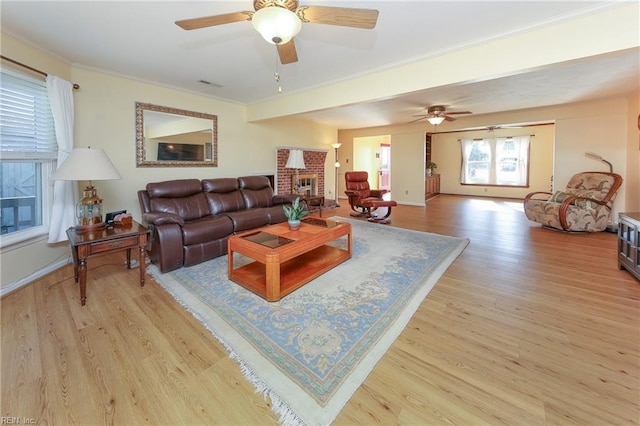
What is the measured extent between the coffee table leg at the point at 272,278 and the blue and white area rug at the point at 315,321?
0.07 metres

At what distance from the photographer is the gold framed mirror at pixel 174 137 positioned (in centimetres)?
385

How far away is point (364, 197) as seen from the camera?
6102 mm

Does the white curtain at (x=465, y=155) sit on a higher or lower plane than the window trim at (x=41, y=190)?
higher

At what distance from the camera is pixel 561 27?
231 centimetres

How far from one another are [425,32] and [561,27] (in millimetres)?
1126

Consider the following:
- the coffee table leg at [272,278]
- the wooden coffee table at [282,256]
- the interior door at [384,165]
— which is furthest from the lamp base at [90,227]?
the interior door at [384,165]

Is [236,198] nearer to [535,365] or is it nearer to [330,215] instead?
[330,215]

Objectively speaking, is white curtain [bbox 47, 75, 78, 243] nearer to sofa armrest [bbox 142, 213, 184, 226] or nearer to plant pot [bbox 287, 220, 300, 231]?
sofa armrest [bbox 142, 213, 184, 226]

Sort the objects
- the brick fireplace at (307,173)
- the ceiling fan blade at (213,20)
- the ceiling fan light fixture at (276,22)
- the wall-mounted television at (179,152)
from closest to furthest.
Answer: the ceiling fan light fixture at (276,22)
the ceiling fan blade at (213,20)
the wall-mounted television at (179,152)
the brick fireplace at (307,173)

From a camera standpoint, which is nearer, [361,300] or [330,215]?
[361,300]

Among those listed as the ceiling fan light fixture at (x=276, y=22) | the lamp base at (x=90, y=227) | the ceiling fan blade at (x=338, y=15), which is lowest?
the lamp base at (x=90, y=227)

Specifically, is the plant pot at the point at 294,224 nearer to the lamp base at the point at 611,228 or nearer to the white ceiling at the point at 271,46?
the white ceiling at the point at 271,46

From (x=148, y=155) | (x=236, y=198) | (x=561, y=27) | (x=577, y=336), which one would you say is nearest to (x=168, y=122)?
(x=148, y=155)

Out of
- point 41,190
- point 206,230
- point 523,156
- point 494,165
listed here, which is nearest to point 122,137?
point 41,190
